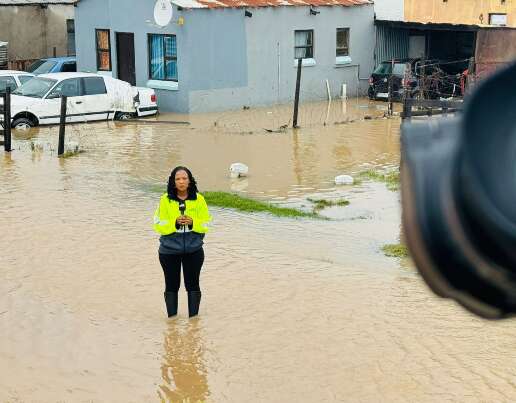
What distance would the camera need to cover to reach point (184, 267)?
8766mm

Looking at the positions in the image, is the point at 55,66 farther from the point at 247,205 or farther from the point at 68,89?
the point at 247,205

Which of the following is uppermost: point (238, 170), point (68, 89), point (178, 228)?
point (68, 89)

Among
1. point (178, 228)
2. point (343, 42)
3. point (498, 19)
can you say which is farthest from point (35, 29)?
point (178, 228)

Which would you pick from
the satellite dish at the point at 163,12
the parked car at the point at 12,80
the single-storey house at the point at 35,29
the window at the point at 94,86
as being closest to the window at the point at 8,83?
the parked car at the point at 12,80

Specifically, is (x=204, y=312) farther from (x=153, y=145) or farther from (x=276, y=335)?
(x=153, y=145)

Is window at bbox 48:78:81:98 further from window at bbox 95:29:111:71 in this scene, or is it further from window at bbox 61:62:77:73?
window at bbox 61:62:77:73

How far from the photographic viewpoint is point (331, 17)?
28.3 meters

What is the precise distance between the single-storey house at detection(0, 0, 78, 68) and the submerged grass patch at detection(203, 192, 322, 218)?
1748 centimetres

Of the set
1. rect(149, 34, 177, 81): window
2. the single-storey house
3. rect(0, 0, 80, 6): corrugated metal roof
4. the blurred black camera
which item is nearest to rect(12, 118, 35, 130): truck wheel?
rect(149, 34, 177, 81): window

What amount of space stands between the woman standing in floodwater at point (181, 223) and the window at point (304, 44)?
19.5 m

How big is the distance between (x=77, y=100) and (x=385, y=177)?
9.03 meters

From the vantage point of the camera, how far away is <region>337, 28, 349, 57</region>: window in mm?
28797

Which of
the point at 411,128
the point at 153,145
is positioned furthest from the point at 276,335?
the point at 153,145

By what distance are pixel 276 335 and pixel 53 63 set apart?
21191 mm
